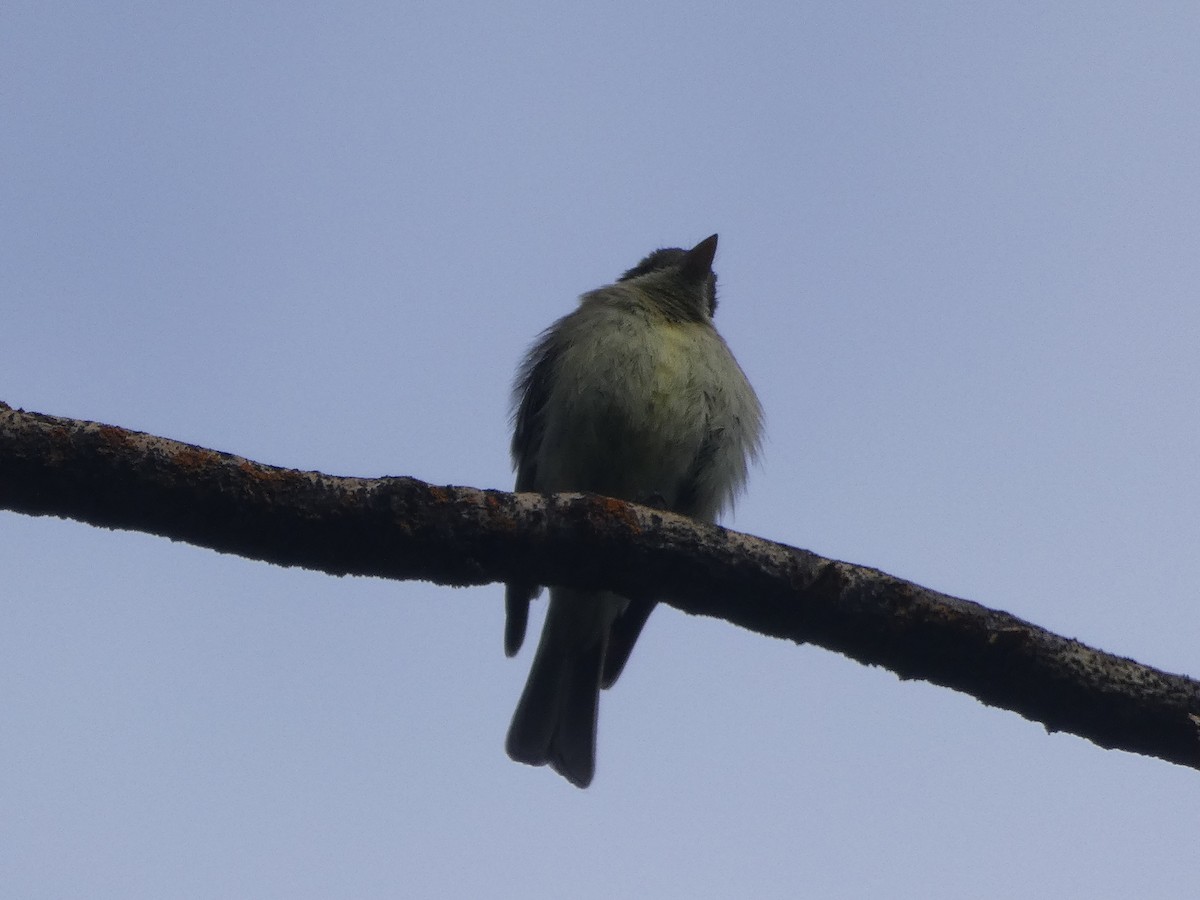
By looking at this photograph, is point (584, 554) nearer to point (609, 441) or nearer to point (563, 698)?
point (609, 441)

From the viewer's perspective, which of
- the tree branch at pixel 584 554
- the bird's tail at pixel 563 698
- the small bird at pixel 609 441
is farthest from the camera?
the bird's tail at pixel 563 698

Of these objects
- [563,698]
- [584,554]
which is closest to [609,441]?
[563,698]

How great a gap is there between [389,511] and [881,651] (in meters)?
1.40

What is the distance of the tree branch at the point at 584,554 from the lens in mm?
3148

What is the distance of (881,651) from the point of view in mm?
3475

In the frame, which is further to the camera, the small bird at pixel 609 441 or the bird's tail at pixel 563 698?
the bird's tail at pixel 563 698

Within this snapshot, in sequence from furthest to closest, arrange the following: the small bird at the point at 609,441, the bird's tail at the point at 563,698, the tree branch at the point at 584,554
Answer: the bird's tail at the point at 563,698 < the small bird at the point at 609,441 < the tree branch at the point at 584,554

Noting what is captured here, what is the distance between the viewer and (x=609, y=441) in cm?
618

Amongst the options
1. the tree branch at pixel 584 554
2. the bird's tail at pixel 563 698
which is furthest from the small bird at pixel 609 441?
the tree branch at pixel 584 554

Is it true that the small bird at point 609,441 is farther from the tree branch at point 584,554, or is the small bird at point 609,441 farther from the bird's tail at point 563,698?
the tree branch at point 584,554

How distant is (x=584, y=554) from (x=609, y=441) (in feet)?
8.55

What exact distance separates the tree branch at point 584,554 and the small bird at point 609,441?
219 centimetres

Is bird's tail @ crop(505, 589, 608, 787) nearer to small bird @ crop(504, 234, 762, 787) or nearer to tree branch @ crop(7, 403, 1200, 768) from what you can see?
small bird @ crop(504, 234, 762, 787)

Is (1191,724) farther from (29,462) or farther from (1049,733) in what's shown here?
(29,462)
